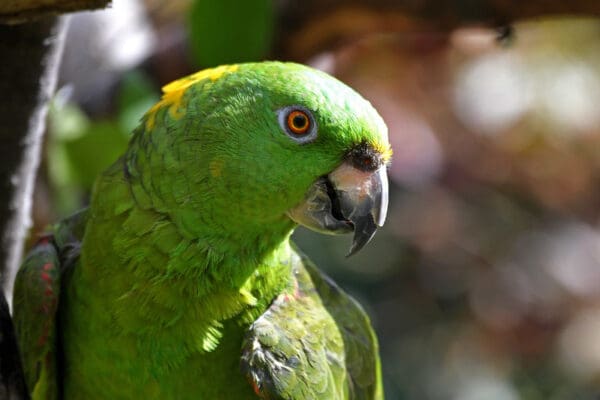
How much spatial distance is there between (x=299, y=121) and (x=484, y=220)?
309cm

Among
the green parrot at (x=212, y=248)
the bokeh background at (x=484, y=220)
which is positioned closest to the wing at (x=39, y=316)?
the green parrot at (x=212, y=248)

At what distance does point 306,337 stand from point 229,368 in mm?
175

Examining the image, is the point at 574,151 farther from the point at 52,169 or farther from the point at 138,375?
the point at 138,375

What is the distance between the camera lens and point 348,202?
1551mm

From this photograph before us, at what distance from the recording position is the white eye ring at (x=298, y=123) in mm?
1525

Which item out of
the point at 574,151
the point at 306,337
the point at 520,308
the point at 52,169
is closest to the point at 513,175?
the point at 574,151

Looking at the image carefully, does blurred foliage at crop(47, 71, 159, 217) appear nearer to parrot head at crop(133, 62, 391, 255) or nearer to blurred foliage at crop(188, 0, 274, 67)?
blurred foliage at crop(188, 0, 274, 67)

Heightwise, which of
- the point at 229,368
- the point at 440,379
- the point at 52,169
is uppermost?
the point at 52,169

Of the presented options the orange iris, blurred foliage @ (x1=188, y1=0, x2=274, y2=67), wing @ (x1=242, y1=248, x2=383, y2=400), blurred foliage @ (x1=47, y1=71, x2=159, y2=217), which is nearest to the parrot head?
the orange iris

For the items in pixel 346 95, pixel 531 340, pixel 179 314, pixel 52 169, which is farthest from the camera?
pixel 531 340

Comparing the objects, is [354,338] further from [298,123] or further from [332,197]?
[298,123]

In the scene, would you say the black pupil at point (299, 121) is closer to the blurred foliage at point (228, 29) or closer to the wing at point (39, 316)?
Result: the wing at point (39, 316)

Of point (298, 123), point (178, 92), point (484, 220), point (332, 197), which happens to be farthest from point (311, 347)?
point (484, 220)

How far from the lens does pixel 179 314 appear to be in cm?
166
